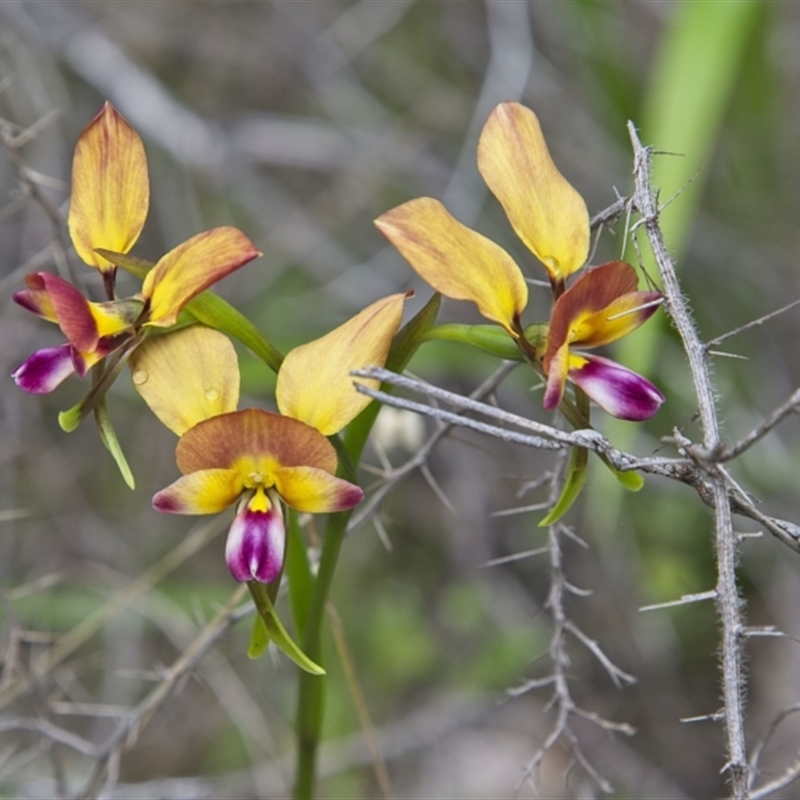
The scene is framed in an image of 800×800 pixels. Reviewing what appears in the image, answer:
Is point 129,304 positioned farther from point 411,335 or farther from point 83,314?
point 411,335

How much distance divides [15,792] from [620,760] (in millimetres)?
1126

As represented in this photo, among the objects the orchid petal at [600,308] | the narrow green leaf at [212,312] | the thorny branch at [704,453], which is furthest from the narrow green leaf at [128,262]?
the orchid petal at [600,308]

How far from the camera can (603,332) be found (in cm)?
79

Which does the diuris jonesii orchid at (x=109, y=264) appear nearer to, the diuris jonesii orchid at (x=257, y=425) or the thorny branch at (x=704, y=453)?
the diuris jonesii orchid at (x=257, y=425)

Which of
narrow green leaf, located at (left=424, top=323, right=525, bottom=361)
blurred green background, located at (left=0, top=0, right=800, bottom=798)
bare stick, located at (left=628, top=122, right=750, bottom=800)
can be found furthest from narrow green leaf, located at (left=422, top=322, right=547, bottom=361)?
blurred green background, located at (left=0, top=0, right=800, bottom=798)

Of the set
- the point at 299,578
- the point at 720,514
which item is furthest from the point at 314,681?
the point at 720,514

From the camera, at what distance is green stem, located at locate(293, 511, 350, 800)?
2.90ft

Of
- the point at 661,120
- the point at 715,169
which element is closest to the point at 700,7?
the point at 661,120

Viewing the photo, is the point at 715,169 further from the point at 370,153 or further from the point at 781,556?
the point at 781,556

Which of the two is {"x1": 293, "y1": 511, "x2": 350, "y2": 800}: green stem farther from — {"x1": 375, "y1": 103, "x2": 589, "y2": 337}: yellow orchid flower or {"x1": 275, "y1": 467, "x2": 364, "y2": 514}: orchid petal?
{"x1": 375, "y1": 103, "x2": 589, "y2": 337}: yellow orchid flower

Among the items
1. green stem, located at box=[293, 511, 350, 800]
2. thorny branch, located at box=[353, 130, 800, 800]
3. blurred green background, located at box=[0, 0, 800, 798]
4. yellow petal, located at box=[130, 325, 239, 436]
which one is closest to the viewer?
thorny branch, located at box=[353, 130, 800, 800]

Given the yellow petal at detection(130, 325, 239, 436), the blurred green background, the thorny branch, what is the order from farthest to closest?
1. the blurred green background
2. the yellow petal at detection(130, 325, 239, 436)
3. the thorny branch

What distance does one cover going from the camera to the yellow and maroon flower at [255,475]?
71cm

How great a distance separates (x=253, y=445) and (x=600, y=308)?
0.96 ft
